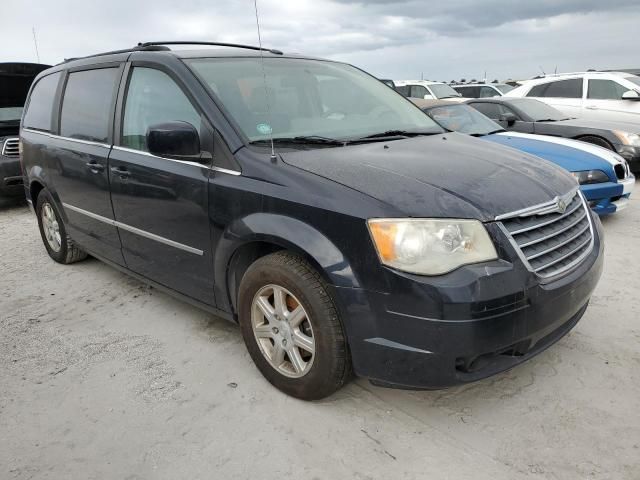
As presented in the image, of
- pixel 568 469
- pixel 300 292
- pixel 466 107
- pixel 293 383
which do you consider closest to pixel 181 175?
pixel 300 292

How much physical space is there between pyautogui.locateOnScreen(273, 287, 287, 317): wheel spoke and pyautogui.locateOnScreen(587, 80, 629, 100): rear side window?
9083 millimetres

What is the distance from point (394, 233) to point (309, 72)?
69.5 inches

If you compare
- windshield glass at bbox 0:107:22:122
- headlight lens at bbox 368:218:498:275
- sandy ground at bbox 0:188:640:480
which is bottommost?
sandy ground at bbox 0:188:640:480

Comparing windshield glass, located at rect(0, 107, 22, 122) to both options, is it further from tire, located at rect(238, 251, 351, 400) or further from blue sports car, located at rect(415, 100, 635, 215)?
tire, located at rect(238, 251, 351, 400)

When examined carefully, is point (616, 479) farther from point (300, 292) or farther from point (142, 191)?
point (142, 191)

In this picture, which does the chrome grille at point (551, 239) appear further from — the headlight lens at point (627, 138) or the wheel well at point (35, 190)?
the headlight lens at point (627, 138)

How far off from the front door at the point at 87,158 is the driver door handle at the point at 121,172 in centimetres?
13

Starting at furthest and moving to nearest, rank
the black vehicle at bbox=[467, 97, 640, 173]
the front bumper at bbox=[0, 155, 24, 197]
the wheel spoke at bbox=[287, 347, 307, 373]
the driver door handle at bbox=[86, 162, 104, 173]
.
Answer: the black vehicle at bbox=[467, 97, 640, 173]
the front bumper at bbox=[0, 155, 24, 197]
the driver door handle at bbox=[86, 162, 104, 173]
the wheel spoke at bbox=[287, 347, 307, 373]

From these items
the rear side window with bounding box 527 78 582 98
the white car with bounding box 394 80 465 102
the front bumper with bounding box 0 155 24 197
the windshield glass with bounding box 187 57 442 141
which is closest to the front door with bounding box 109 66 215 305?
the windshield glass with bounding box 187 57 442 141

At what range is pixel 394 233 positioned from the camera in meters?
2.13

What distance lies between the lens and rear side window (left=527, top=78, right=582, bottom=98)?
31.9ft

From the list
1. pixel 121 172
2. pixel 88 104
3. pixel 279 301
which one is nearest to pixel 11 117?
pixel 88 104

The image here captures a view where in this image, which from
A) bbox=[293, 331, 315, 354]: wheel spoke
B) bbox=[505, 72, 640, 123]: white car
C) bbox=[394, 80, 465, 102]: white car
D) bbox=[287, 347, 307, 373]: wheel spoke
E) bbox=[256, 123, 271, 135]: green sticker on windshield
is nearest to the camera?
bbox=[293, 331, 315, 354]: wheel spoke

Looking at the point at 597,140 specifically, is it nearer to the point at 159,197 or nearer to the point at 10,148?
the point at 159,197
